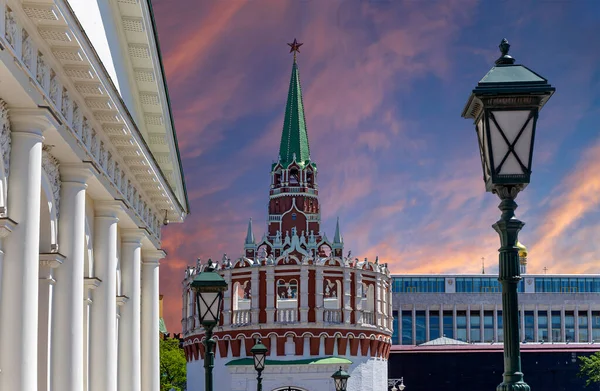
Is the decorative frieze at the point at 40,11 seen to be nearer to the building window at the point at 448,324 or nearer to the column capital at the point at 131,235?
the column capital at the point at 131,235

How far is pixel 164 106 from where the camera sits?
2884 cm

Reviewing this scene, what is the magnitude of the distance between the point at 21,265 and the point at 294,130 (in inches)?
4393

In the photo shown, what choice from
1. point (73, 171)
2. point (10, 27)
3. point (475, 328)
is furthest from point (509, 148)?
point (475, 328)

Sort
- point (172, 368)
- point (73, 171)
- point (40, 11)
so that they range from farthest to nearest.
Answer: point (172, 368)
point (73, 171)
point (40, 11)

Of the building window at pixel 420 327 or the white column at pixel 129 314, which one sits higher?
the building window at pixel 420 327

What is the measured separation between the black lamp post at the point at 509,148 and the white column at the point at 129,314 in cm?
2091

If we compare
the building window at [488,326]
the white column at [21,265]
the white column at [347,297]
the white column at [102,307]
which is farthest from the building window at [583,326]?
the white column at [21,265]

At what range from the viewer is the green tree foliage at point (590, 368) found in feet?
380

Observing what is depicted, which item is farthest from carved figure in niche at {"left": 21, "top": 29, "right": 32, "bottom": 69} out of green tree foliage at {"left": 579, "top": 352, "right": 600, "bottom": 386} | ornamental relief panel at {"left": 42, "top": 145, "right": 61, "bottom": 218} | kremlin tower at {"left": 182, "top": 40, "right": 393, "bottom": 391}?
green tree foliage at {"left": 579, "top": 352, "right": 600, "bottom": 386}

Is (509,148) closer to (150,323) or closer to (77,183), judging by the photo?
(77,183)

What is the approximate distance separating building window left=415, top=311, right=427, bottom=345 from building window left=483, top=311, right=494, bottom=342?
8.31 metres

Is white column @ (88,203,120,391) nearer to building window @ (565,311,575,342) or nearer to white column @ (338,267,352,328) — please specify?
white column @ (338,267,352,328)

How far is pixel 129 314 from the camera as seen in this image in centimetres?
3117

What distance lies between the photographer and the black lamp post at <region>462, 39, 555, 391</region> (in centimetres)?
1084
